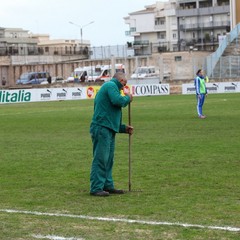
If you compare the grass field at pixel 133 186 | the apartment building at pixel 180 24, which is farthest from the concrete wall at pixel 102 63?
the grass field at pixel 133 186

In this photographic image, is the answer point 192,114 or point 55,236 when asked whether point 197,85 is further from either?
point 55,236

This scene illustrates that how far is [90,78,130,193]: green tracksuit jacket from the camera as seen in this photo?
12062 mm

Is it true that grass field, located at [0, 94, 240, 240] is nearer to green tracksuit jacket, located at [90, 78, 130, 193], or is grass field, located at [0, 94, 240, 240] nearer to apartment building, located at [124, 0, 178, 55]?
green tracksuit jacket, located at [90, 78, 130, 193]

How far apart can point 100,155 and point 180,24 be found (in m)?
112

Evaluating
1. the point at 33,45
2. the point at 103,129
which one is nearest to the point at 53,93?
the point at 103,129

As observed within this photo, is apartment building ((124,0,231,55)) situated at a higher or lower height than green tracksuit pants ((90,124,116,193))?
higher

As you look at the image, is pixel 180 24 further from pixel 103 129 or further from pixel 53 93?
pixel 103 129

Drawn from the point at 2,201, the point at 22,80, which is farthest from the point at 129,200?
the point at 22,80

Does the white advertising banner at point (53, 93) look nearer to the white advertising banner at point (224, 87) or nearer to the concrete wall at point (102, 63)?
the white advertising banner at point (224, 87)

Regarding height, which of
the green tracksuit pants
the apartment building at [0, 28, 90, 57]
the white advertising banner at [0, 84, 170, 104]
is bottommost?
the white advertising banner at [0, 84, 170, 104]

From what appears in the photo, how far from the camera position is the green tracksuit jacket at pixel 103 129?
1206cm

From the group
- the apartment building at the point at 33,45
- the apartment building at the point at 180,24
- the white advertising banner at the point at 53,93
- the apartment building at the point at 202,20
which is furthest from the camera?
the apartment building at the point at 202,20

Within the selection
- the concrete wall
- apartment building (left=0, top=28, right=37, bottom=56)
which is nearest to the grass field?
the concrete wall

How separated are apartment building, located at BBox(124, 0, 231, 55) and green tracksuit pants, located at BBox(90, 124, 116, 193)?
86016 millimetres
